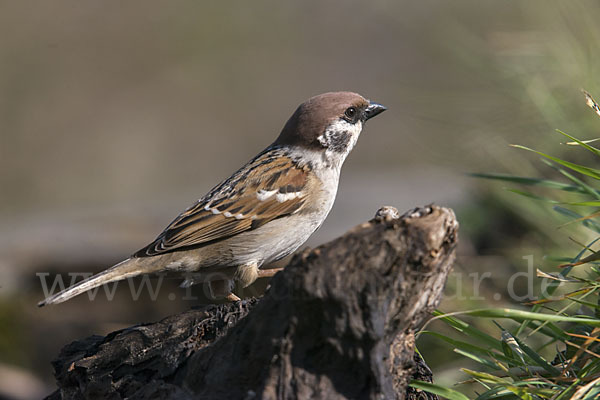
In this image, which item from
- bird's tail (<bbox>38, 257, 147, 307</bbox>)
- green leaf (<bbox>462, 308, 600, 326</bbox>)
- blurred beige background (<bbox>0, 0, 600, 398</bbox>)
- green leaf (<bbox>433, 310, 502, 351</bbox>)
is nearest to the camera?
green leaf (<bbox>462, 308, 600, 326</bbox>)

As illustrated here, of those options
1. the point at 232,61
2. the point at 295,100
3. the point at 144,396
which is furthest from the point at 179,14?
the point at 144,396

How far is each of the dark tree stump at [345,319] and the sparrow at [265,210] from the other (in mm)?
1706

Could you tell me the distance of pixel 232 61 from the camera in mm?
12680

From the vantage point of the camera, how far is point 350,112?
4.09 m

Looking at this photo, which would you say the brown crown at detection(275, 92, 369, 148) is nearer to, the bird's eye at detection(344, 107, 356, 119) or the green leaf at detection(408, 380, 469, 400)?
the bird's eye at detection(344, 107, 356, 119)

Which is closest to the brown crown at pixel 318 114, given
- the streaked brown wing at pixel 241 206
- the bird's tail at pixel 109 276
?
the streaked brown wing at pixel 241 206

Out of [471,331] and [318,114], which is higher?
[318,114]

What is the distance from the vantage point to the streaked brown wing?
150 inches

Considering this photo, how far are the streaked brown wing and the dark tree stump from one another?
68.3 inches

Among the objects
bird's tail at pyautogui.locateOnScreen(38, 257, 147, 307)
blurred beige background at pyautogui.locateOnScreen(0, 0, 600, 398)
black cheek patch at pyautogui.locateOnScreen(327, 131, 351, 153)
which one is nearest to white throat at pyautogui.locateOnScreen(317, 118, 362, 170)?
black cheek patch at pyautogui.locateOnScreen(327, 131, 351, 153)

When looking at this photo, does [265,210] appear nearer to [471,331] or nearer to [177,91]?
[471,331]

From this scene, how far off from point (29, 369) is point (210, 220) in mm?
2192

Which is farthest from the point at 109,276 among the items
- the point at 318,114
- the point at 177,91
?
the point at 177,91

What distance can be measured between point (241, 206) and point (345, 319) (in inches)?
89.4
